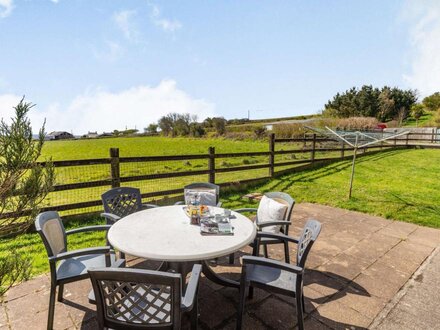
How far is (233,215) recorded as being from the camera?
2637 millimetres

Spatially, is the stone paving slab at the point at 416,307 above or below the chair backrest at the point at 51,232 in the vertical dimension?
below

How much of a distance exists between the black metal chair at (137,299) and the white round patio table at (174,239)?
37cm

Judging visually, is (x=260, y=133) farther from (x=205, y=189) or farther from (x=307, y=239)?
(x=307, y=239)

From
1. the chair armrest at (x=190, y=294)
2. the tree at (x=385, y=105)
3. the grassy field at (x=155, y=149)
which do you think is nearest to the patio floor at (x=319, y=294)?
the chair armrest at (x=190, y=294)

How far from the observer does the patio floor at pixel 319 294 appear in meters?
2.04

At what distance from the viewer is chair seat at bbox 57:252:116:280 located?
77.1 inches

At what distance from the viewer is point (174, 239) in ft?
6.52

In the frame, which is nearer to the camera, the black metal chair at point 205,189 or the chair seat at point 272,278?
the chair seat at point 272,278

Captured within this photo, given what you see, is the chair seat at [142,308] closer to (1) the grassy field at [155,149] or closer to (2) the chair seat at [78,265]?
(2) the chair seat at [78,265]

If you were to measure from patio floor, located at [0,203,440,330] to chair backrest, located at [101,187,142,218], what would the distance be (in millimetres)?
668

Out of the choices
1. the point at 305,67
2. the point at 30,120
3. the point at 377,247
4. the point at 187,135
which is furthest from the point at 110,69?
the point at 187,135

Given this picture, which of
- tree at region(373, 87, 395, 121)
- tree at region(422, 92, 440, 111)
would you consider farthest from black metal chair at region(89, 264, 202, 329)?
tree at region(422, 92, 440, 111)

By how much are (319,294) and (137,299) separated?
6.24ft

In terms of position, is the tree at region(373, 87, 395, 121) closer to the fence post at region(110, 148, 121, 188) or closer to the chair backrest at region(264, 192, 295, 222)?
the chair backrest at region(264, 192, 295, 222)
